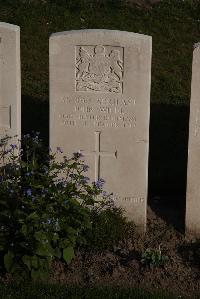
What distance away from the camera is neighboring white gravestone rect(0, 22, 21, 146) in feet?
19.6

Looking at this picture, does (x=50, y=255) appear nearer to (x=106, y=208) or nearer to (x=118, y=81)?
(x=106, y=208)

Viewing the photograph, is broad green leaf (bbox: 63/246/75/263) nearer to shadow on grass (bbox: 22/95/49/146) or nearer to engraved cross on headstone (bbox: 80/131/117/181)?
engraved cross on headstone (bbox: 80/131/117/181)

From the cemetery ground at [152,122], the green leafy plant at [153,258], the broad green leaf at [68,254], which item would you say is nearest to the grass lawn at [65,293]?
the cemetery ground at [152,122]

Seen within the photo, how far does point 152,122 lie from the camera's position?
9.37 m

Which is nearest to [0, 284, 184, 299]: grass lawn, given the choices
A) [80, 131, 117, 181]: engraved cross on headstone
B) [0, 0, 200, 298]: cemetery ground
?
[0, 0, 200, 298]: cemetery ground

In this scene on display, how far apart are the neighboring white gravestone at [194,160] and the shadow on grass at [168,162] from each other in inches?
7.7

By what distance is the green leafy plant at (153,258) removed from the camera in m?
5.56

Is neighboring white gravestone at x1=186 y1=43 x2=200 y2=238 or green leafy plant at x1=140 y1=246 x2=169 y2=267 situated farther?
neighboring white gravestone at x1=186 y1=43 x2=200 y2=238

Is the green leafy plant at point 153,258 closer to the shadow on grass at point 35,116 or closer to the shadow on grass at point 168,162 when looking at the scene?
the shadow on grass at point 168,162

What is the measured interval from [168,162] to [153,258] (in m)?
2.77

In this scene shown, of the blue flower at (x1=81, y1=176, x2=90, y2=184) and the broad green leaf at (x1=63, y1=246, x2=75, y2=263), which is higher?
the blue flower at (x1=81, y1=176, x2=90, y2=184)

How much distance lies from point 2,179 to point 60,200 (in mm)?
631

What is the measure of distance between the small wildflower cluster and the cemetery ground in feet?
0.81

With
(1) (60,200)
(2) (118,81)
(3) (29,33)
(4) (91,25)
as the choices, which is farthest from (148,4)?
(1) (60,200)
